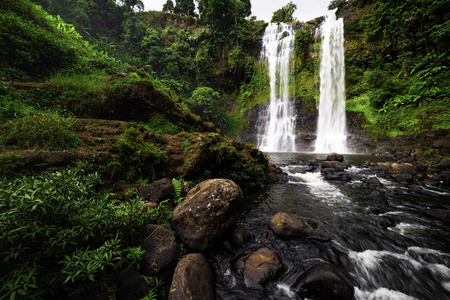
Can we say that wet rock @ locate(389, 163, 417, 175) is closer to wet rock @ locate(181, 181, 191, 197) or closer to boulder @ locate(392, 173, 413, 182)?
boulder @ locate(392, 173, 413, 182)

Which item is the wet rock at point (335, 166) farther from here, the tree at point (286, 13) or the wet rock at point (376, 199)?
the tree at point (286, 13)

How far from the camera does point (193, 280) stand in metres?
2.48

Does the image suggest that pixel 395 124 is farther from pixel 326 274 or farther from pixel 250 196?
pixel 326 274

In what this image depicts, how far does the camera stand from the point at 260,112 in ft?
86.8

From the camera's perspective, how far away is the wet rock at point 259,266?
2.89 meters

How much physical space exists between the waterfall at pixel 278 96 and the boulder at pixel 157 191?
20.2 m

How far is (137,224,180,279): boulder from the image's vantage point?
2.57m

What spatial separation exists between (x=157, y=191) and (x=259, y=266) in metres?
2.90

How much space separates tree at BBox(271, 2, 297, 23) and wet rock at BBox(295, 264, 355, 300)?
41791mm

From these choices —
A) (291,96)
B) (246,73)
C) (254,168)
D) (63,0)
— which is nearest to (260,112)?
(291,96)

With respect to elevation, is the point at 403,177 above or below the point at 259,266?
above

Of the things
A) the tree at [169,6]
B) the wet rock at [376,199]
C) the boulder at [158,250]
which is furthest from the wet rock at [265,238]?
the tree at [169,6]

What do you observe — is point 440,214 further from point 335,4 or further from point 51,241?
point 335,4

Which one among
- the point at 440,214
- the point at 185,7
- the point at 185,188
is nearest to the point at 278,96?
the point at 440,214
